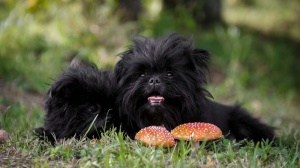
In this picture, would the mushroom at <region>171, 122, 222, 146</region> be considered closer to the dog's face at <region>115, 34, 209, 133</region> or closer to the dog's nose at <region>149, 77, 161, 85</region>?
the dog's face at <region>115, 34, 209, 133</region>

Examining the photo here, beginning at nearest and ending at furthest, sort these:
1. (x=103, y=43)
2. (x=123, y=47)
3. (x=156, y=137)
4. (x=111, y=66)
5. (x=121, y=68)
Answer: (x=156, y=137) < (x=121, y=68) < (x=111, y=66) < (x=123, y=47) < (x=103, y=43)

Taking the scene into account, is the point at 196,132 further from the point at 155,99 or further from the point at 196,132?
the point at 155,99

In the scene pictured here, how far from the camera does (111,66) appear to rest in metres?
6.85

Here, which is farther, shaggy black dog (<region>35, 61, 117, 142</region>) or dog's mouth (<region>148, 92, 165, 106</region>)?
shaggy black dog (<region>35, 61, 117, 142</region>)

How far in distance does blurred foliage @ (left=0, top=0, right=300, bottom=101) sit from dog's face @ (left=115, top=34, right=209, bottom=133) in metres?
4.19

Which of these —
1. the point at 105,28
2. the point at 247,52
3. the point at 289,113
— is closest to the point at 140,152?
the point at 289,113

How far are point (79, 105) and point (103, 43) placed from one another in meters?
5.61

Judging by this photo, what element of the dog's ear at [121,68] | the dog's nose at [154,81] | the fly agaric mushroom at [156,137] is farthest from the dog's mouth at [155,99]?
the dog's ear at [121,68]

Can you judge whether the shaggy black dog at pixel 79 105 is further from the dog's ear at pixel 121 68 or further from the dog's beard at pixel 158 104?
the dog's beard at pixel 158 104

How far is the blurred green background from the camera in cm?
956

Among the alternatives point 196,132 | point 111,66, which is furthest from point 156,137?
point 111,66

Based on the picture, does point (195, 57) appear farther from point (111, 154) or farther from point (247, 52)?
point (247, 52)

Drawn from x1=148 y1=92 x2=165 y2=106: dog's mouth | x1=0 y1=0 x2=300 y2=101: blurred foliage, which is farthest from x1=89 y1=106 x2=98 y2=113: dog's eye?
x1=0 y1=0 x2=300 y2=101: blurred foliage

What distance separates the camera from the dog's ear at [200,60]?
529cm
